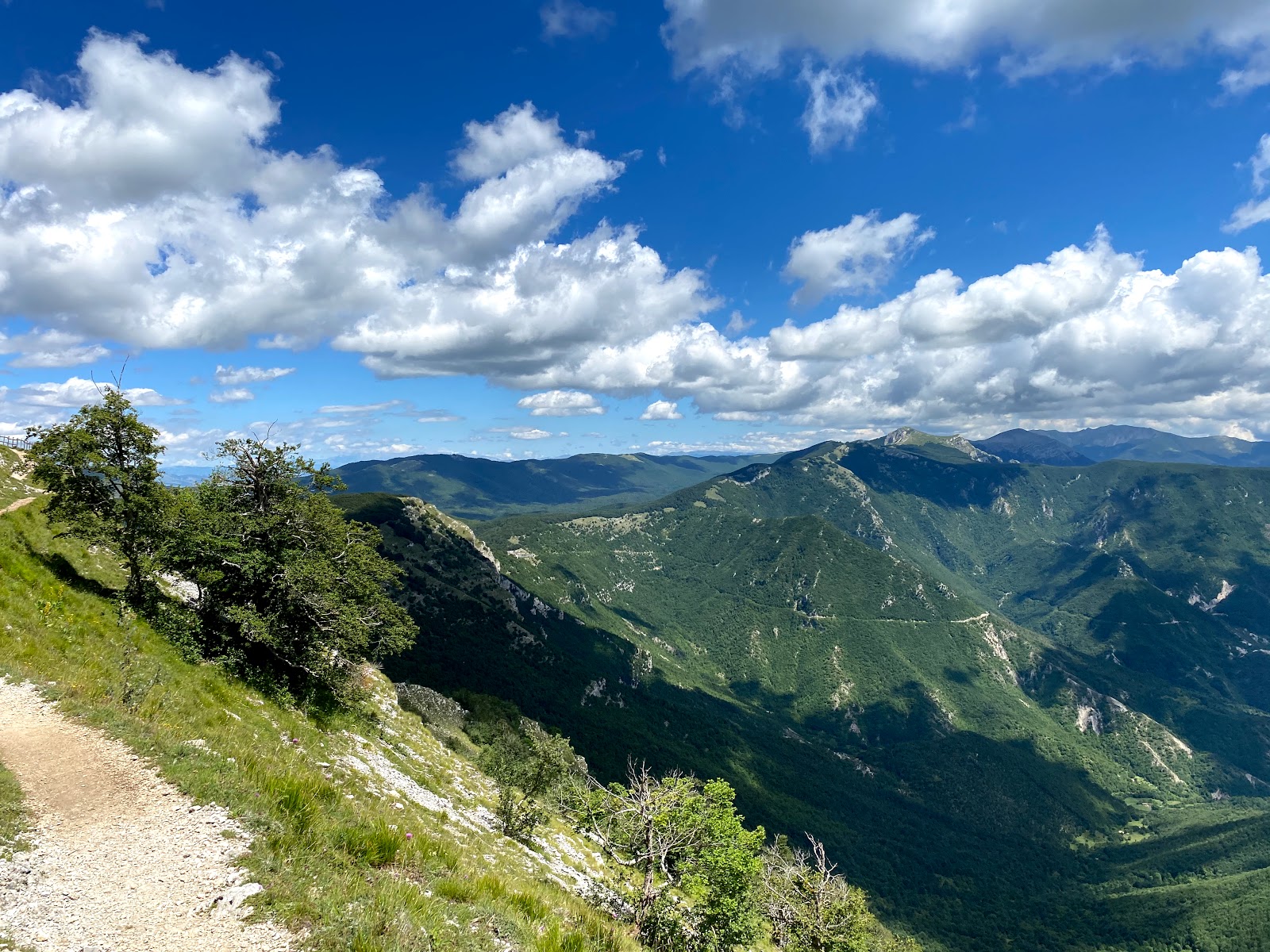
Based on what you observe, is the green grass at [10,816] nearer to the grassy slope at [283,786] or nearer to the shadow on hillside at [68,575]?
the grassy slope at [283,786]

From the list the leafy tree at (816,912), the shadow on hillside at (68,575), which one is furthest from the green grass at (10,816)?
the leafy tree at (816,912)

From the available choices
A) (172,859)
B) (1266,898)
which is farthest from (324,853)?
(1266,898)

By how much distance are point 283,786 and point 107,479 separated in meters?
26.2

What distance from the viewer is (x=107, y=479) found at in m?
29.8

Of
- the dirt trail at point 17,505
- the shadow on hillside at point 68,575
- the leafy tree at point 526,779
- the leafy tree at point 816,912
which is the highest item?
the dirt trail at point 17,505

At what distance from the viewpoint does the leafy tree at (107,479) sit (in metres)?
28.0

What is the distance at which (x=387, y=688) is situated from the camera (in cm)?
5991

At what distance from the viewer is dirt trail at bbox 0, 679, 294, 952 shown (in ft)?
29.4

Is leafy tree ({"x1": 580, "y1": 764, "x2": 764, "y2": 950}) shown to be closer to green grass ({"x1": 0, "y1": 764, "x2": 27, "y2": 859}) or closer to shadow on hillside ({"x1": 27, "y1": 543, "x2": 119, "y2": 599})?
green grass ({"x1": 0, "y1": 764, "x2": 27, "y2": 859})

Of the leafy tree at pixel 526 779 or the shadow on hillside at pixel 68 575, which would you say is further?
the leafy tree at pixel 526 779

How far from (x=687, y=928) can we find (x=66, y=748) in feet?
78.6

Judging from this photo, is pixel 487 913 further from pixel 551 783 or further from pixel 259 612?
pixel 551 783

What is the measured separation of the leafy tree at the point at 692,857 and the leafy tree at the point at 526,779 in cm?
1252

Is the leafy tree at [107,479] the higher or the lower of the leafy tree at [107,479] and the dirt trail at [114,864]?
the higher
